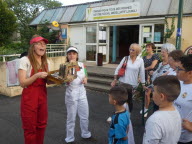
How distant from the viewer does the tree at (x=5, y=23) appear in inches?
475

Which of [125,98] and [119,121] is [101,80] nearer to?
[125,98]

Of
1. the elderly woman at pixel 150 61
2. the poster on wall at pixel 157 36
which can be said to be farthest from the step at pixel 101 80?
the poster on wall at pixel 157 36

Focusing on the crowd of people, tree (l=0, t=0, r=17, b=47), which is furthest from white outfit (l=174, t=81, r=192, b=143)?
tree (l=0, t=0, r=17, b=47)

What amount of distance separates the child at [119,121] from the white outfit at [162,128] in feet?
2.05

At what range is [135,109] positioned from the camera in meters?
5.34

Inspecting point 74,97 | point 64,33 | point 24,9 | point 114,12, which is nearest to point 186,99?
point 74,97

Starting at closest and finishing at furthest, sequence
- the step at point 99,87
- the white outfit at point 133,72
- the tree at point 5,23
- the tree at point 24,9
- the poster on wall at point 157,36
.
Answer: the white outfit at point 133,72 → the step at point 99,87 → the poster on wall at point 157,36 → the tree at point 5,23 → the tree at point 24,9

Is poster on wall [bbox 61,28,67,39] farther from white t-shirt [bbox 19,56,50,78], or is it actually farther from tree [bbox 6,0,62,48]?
tree [bbox 6,0,62,48]

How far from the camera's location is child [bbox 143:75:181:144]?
5.08 feet

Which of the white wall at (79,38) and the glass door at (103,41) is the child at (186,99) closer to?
the glass door at (103,41)

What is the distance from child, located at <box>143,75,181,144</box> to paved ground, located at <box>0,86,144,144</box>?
2112 millimetres

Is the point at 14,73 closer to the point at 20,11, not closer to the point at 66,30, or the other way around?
the point at 66,30

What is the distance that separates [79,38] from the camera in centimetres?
1233

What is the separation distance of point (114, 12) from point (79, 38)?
315 centimetres
